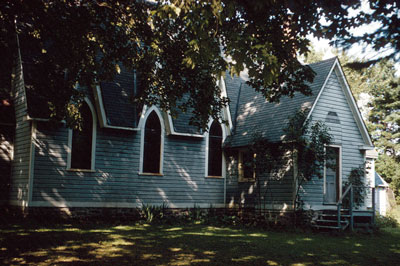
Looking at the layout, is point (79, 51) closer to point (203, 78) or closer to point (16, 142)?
point (203, 78)

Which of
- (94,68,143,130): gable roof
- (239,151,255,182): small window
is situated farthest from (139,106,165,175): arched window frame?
(239,151,255,182): small window

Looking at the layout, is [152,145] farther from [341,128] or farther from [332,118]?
[341,128]

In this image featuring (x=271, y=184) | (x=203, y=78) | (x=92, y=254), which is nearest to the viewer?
(x=92, y=254)

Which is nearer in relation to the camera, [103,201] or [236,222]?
[103,201]

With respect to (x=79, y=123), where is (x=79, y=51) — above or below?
above

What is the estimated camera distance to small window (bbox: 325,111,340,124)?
19069 mm

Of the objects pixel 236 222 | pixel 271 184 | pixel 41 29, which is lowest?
pixel 236 222

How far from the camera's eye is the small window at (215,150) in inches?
809

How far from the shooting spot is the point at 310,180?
17.9 meters

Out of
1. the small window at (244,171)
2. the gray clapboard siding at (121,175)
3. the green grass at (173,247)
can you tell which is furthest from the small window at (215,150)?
the green grass at (173,247)

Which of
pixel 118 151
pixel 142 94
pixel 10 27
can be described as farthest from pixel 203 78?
pixel 118 151

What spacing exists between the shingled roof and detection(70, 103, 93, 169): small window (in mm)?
6497

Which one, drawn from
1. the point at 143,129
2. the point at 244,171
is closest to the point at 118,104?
the point at 143,129

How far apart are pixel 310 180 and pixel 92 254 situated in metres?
10.9
